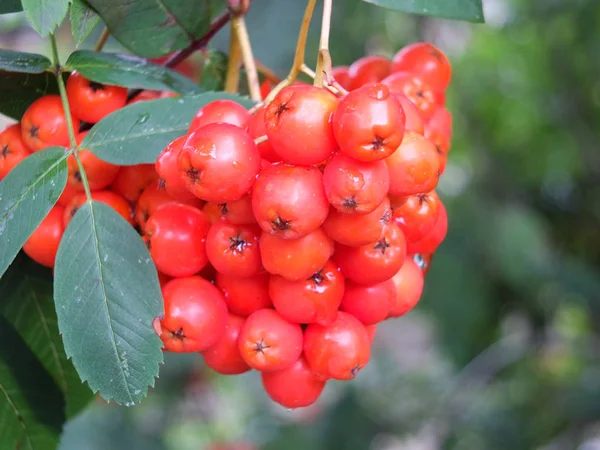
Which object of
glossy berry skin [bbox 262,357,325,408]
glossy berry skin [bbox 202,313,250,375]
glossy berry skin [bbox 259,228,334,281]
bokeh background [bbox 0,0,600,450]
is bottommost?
bokeh background [bbox 0,0,600,450]

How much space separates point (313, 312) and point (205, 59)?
0.54 meters

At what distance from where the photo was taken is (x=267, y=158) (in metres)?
0.76

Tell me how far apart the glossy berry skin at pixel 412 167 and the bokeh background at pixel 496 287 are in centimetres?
152

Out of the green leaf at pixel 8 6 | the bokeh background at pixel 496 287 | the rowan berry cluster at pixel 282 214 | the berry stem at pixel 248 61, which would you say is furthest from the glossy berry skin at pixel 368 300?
the bokeh background at pixel 496 287

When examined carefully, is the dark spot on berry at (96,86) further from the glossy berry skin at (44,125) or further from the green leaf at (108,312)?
the green leaf at (108,312)

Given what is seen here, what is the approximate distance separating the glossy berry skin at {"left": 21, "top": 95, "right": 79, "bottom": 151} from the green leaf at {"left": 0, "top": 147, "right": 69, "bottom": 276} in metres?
0.04

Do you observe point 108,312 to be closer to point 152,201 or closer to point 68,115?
point 152,201

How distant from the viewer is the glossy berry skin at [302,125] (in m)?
0.66

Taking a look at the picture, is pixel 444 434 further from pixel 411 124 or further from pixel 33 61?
pixel 33 61

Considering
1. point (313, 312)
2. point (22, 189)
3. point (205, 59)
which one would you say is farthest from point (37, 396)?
point (205, 59)

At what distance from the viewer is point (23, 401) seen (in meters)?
0.94

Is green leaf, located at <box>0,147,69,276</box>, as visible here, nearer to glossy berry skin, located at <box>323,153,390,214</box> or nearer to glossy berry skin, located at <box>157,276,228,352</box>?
glossy berry skin, located at <box>157,276,228,352</box>

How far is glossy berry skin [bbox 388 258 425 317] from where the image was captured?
88 centimetres

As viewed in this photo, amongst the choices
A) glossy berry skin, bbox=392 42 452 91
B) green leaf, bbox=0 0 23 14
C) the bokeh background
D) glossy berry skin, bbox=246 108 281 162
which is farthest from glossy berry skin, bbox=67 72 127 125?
the bokeh background
